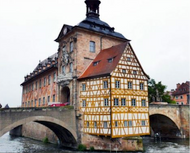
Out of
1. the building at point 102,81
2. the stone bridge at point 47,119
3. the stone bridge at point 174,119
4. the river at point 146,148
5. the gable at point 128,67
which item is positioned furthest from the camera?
the stone bridge at point 174,119

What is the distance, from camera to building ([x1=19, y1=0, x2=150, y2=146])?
20172 millimetres

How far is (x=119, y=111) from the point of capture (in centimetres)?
2009

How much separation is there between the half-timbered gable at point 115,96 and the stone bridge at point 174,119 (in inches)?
312

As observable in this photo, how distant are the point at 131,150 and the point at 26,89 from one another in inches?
1206

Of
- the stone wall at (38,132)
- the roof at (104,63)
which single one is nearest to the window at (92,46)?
the roof at (104,63)

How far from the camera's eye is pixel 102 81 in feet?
68.3

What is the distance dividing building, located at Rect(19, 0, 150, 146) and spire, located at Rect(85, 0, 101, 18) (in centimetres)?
230

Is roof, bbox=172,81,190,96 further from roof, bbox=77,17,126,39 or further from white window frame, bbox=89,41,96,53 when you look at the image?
white window frame, bbox=89,41,96,53

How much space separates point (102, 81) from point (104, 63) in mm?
2383

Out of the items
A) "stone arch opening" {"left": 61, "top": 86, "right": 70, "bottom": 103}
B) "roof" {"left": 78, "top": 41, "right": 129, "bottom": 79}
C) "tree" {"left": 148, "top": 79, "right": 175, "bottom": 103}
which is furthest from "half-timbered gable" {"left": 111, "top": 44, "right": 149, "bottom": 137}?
"tree" {"left": 148, "top": 79, "right": 175, "bottom": 103}

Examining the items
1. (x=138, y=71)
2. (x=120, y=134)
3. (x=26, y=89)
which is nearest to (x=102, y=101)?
(x=120, y=134)

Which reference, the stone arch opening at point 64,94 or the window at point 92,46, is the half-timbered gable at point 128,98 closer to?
the window at point 92,46

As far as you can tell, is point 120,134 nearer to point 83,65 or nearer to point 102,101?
point 102,101

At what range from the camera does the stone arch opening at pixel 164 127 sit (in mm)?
30391
